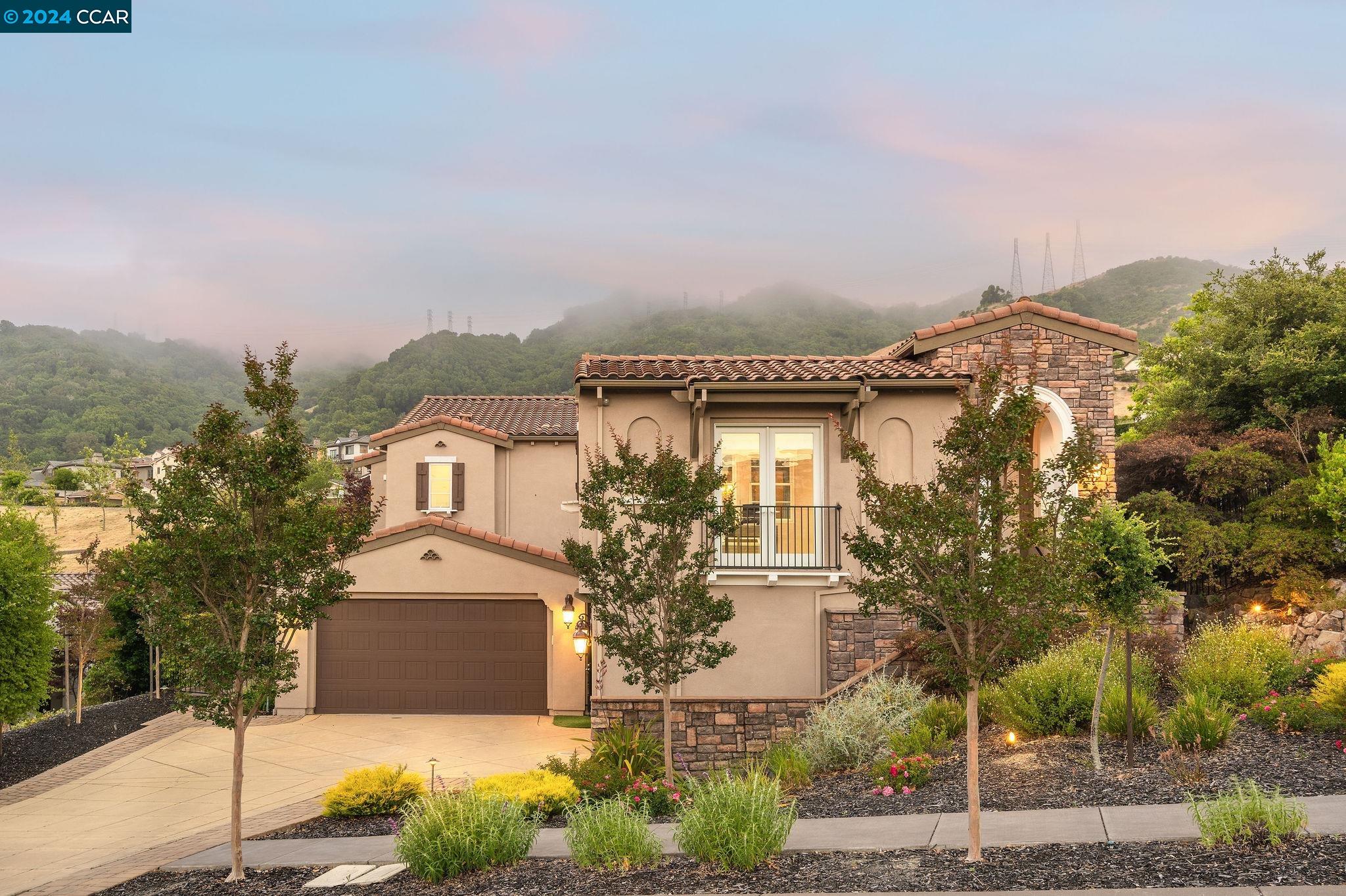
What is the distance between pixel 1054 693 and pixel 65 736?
16.3 meters

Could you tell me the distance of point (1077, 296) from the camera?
7538 cm

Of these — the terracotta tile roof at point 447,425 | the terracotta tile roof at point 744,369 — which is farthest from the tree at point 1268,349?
the terracotta tile roof at point 447,425

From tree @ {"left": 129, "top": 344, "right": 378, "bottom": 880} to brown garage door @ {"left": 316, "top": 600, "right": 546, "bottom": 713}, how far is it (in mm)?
9840

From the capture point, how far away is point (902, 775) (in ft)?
31.3

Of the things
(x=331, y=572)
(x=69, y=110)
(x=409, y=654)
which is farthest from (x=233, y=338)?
(x=331, y=572)

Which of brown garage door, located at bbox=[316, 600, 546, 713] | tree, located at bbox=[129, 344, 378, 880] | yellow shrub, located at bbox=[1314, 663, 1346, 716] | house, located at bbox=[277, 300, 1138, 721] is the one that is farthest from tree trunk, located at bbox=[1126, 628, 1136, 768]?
brown garage door, located at bbox=[316, 600, 546, 713]

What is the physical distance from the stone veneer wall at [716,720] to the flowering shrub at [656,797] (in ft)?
12.5

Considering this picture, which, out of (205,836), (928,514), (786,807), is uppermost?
(928,514)

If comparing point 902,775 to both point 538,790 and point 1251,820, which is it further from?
point 538,790

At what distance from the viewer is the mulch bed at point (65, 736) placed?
14328 millimetres

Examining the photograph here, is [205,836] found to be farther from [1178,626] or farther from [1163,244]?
[1163,244]

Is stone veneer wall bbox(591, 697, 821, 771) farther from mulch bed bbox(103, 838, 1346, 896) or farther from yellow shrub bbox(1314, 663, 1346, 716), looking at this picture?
yellow shrub bbox(1314, 663, 1346, 716)

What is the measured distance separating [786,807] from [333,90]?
28416 millimetres

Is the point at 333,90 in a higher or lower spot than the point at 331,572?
higher
